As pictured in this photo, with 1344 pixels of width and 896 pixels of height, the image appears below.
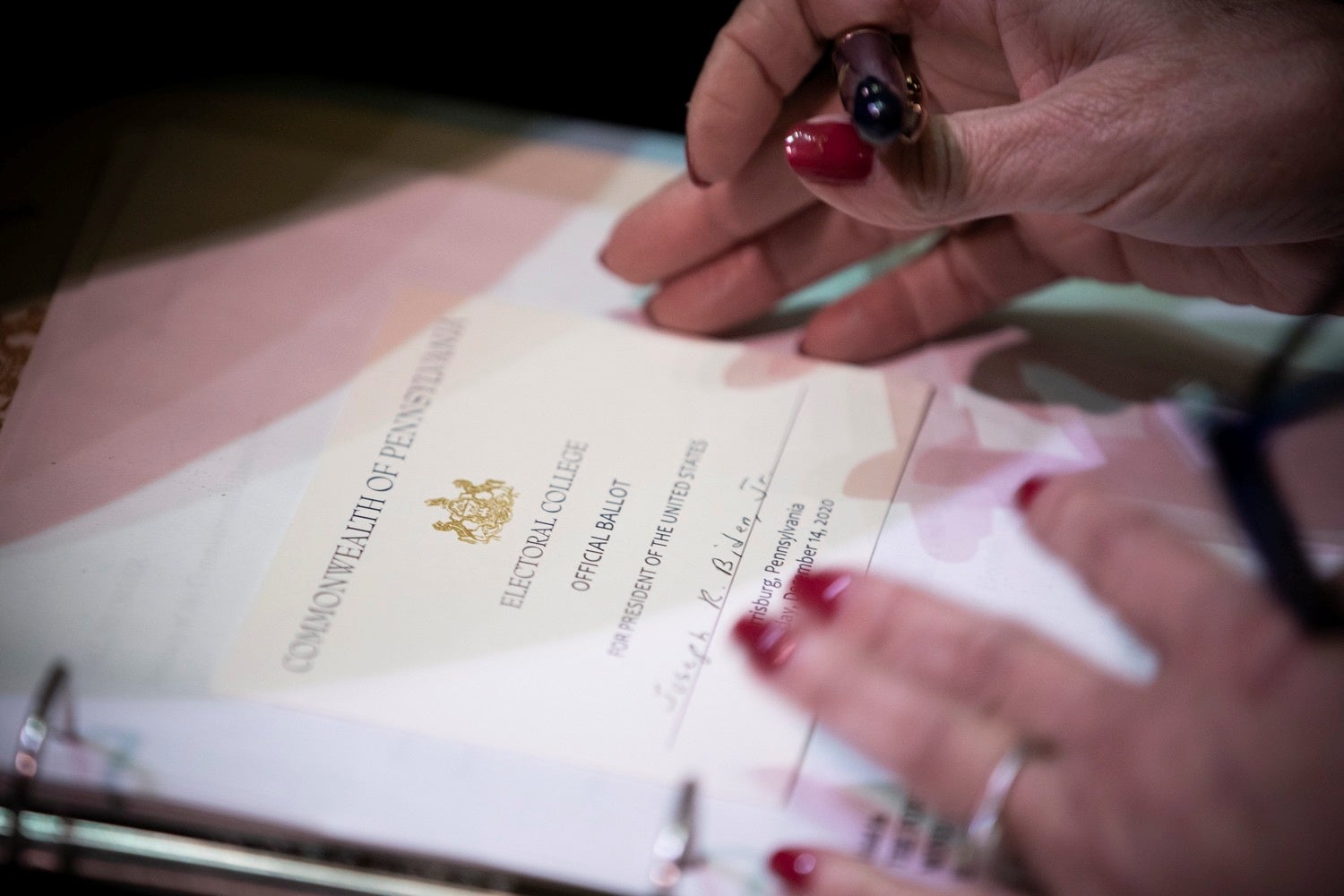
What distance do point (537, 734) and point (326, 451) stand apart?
7.6 inches

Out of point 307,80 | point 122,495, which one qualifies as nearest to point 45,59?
point 307,80

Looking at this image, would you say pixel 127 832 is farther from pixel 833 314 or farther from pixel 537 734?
pixel 833 314

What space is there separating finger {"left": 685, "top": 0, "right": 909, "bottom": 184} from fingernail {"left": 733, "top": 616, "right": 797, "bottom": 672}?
241mm

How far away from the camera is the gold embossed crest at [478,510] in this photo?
0.54 m

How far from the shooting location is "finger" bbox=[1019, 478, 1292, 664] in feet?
1.32

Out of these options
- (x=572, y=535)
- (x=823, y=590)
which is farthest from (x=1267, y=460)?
(x=572, y=535)

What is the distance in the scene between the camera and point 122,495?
22.0 inches

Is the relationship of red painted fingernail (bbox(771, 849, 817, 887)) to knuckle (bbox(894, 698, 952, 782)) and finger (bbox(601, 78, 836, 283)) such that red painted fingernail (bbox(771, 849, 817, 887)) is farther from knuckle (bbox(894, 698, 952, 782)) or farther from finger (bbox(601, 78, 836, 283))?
finger (bbox(601, 78, 836, 283))

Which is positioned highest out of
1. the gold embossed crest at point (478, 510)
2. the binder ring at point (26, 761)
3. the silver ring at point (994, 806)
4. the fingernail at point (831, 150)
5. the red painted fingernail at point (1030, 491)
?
the fingernail at point (831, 150)

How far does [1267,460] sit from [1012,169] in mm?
194

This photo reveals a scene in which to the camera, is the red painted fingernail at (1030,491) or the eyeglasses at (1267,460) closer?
the eyeglasses at (1267,460)

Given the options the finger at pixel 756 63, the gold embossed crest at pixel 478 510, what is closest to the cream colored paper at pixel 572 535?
the gold embossed crest at pixel 478 510

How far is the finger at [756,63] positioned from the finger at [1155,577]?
9.4 inches

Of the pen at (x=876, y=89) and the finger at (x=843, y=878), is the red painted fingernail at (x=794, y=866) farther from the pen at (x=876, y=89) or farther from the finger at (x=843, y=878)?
the pen at (x=876, y=89)
